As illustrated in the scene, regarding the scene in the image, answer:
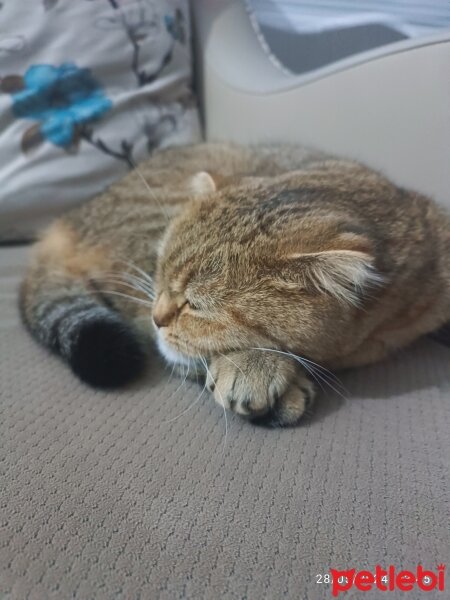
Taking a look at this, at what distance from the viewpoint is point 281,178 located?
103 centimetres

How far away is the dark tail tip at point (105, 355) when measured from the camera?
0.86 metres

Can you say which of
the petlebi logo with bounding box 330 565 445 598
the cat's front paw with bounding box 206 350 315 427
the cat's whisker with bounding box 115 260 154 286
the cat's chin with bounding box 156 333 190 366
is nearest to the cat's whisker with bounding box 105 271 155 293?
the cat's whisker with bounding box 115 260 154 286

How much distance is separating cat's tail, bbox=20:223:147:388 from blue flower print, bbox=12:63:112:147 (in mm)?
445

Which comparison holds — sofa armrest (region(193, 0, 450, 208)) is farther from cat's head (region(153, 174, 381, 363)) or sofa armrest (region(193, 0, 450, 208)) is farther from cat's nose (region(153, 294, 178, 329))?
cat's nose (region(153, 294, 178, 329))

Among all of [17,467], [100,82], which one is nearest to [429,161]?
[100,82]

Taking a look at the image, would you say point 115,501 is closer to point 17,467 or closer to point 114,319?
point 17,467

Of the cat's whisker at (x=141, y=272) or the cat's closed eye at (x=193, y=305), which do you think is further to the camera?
the cat's whisker at (x=141, y=272)

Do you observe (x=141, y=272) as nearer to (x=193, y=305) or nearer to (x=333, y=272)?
(x=193, y=305)

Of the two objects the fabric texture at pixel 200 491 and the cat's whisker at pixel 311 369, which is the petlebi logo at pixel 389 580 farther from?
the cat's whisker at pixel 311 369

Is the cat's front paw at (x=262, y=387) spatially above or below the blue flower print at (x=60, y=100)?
below

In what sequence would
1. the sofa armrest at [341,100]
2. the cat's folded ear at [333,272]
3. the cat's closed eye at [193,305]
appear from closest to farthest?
1. the cat's folded ear at [333,272]
2. the cat's closed eye at [193,305]
3. the sofa armrest at [341,100]

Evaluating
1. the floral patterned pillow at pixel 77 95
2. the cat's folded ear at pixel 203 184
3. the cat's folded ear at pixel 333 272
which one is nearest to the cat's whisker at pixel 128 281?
the cat's folded ear at pixel 203 184

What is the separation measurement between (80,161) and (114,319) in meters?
0.65

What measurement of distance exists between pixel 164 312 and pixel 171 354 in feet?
0.25
